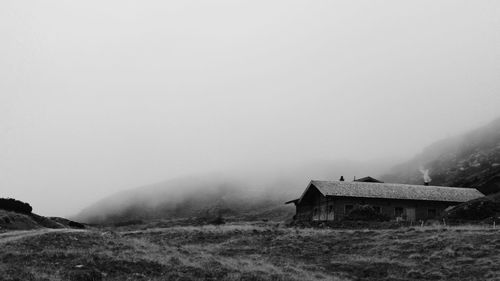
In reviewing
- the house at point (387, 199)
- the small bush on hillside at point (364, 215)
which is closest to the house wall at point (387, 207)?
the house at point (387, 199)

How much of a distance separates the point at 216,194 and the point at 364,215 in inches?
5042

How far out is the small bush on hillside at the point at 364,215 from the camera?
50.1 m

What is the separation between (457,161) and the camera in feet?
467

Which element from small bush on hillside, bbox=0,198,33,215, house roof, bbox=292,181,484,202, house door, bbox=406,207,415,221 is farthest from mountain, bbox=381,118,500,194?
small bush on hillside, bbox=0,198,33,215

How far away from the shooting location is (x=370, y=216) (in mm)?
50375

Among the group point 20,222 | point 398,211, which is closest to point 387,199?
point 398,211

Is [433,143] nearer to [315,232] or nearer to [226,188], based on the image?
[226,188]

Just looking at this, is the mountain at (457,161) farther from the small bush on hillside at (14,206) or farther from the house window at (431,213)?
the small bush on hillside at (14,206)

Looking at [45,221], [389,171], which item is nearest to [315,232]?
[45,221]

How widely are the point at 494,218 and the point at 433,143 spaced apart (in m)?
152

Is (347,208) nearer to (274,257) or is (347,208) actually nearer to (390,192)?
(390,192)

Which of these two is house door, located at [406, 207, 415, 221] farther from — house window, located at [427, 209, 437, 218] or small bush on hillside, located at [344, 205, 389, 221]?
small bush on hillside, located at [344, 205, 389, 221]

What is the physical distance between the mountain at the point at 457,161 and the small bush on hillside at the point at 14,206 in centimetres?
7821

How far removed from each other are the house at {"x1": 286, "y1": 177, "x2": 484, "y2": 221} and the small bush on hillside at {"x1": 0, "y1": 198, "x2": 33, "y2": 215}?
108 ft
